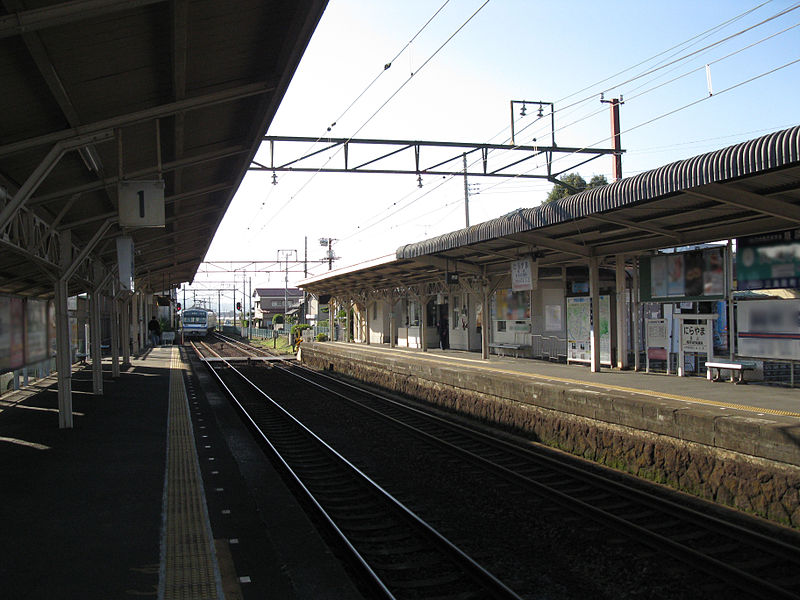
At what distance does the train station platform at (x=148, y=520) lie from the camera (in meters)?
4.34

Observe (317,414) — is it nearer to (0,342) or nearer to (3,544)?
(0,342)

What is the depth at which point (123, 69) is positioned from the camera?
604 cm

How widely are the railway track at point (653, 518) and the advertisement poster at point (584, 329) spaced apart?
218 inches

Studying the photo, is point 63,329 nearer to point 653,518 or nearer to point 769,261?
point 653,518

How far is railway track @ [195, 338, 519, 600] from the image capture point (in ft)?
15.9

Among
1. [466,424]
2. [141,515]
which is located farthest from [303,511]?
[466,424]

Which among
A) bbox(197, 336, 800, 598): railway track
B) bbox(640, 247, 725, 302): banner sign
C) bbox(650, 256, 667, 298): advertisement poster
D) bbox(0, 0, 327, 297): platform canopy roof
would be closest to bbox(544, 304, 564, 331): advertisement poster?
bbox(640, 247, 725, 302): banner sign

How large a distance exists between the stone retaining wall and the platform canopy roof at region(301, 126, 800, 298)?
293 centimetres

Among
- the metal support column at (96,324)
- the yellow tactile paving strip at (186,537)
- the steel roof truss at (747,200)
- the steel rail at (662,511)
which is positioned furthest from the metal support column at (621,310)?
the metal support column at (96,324)

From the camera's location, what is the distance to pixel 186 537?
5.21m

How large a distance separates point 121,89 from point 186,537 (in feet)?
14.7

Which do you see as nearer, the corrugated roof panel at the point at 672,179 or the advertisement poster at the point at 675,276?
the corrugated roof panel at the point at 672,179

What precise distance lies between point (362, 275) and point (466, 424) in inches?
575

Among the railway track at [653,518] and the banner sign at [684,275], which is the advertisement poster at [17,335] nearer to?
the railway track at [653,518]
